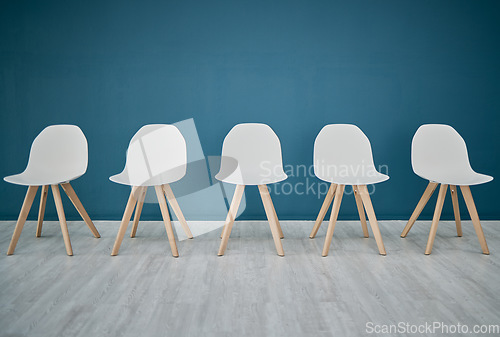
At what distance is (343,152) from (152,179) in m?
1.48

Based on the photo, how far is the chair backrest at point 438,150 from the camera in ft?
11.7

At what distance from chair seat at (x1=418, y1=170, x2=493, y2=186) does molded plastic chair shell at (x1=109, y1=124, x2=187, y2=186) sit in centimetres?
183

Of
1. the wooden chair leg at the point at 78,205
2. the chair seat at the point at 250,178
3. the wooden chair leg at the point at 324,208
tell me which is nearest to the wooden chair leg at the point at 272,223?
the chair seat at the point at 250,178

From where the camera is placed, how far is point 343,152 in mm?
3582

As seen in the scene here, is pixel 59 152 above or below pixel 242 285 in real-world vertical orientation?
above

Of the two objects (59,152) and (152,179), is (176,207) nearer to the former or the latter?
(152,179)

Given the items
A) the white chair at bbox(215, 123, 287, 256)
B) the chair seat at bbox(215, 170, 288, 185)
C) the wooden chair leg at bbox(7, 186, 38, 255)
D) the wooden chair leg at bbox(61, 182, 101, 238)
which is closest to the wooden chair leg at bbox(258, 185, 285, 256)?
the chair seat at bbox(215, 170, 288, 185)

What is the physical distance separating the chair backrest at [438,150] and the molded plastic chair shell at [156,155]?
181 centimetres

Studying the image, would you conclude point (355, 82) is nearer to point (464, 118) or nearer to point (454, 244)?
point (464, 118)

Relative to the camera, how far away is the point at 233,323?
219 centimetres

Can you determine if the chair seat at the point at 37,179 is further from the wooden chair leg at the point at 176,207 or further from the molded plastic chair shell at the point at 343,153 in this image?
the molded plastic chair shell at the point at 343,153

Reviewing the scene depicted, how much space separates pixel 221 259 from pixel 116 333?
3.63ft

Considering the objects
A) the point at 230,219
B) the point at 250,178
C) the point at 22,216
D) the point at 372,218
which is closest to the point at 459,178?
the point at 372,218

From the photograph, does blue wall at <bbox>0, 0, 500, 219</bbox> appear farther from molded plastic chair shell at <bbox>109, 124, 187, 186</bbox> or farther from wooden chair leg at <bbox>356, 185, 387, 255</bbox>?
wooden chair leg at <bbox>356, 185, 387, 255</bbox>
